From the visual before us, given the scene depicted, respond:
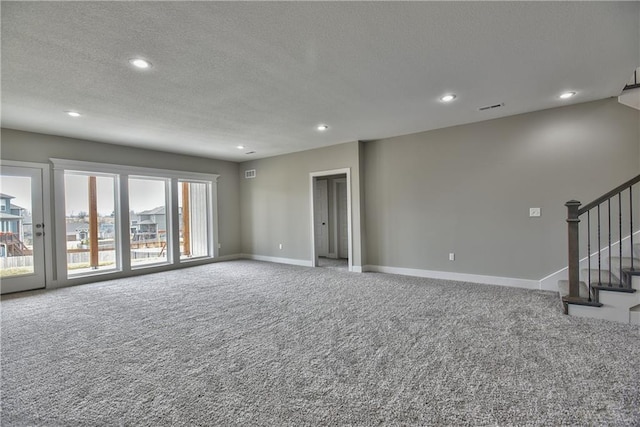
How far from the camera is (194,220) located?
751 cm

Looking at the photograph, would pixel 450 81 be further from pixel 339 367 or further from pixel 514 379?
pixel 339 367

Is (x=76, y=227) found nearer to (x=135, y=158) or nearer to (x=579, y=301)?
(x=135, y=158)

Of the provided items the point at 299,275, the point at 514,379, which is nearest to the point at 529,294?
the point at 514,379

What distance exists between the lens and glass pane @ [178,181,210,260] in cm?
730

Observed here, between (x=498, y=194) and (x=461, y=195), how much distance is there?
0.54 m

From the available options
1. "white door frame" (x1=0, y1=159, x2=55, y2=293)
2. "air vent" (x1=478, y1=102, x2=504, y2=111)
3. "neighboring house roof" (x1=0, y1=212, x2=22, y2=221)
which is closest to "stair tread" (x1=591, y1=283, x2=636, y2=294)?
"air vent" (x1=478, y1=102, x2=504, y2=111)

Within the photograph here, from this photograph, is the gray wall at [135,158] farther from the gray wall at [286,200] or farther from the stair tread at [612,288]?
the stair tread at [612,288]

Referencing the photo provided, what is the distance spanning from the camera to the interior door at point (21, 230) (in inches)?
189

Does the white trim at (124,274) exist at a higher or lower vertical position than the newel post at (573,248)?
lower

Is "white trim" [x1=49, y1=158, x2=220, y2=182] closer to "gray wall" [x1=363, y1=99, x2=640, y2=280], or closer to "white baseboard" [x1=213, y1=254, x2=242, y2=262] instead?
"white baseboard" [x1=213, y1=254, x2=242, y2=262]

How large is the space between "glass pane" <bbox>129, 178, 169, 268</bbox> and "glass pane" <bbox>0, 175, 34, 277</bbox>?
5.00 feet

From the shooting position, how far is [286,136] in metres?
5.61

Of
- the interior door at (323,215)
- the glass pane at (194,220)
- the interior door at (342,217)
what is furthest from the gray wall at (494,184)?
the glass pane at (194,220)

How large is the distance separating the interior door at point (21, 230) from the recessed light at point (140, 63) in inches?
147
